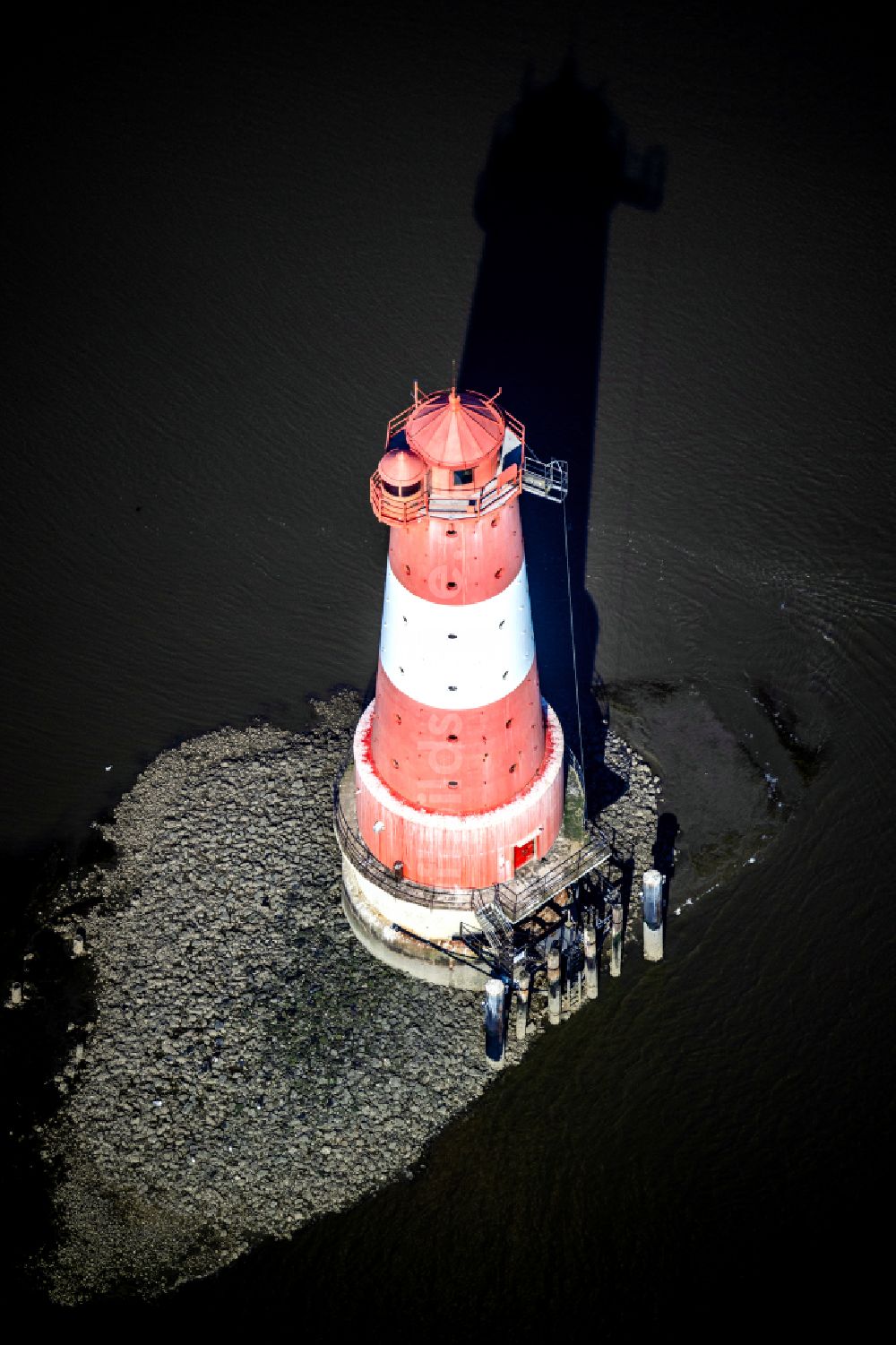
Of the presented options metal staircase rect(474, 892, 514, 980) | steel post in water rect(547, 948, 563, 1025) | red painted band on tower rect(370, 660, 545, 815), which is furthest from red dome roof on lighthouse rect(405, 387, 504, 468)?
steel post in water rect(547, 948, 563, 1025)

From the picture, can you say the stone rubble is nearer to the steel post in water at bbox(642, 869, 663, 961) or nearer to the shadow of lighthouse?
the steel post in water at bbox(642, 869, 663, 961)

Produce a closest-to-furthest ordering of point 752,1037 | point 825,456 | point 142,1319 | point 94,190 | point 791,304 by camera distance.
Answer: point 142,1319
point 752,1037
point 825,456
point 791,304
point 94,190

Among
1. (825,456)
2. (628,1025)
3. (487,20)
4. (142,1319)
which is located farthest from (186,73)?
(142,1319)

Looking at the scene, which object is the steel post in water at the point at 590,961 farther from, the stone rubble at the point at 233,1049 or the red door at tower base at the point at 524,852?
Result: the red door at tower base at the point at 524,852

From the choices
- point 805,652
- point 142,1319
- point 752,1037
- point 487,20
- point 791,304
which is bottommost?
point 142,1319

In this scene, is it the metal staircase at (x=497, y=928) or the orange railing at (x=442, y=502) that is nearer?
the orange railing at (x=442, y=502)

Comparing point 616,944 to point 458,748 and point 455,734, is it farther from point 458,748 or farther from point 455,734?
point 455,734

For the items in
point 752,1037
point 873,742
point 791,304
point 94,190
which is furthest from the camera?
point 94,190

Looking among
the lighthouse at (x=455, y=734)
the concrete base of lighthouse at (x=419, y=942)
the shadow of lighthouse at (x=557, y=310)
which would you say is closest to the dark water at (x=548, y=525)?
the shadow of lighthouse at (x=557, y=310)

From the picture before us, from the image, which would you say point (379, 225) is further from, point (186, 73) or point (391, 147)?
point (186, 73)
